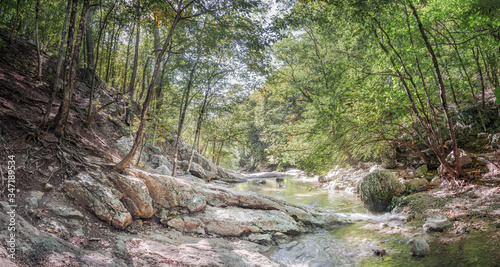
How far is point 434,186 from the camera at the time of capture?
800 centimetres

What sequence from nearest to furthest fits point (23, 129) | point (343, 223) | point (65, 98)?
point (23, 129) → point (65, 98) → point (343, 223)

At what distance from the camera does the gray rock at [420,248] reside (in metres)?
4.27

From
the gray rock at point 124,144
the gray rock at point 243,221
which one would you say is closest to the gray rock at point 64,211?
the gray rock at point 243,221

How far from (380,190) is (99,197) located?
8.97m

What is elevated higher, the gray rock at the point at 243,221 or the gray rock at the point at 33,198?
the gray rock at the point at 33,198

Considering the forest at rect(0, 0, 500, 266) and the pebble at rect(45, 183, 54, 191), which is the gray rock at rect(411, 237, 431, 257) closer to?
the forest at rect(0, 0, 500, 266)

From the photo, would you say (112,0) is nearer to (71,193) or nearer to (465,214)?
(71,193)

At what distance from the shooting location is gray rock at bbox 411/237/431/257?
4.27 meters

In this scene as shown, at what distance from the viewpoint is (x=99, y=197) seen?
430cm

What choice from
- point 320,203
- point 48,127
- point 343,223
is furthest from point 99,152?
point 320,203

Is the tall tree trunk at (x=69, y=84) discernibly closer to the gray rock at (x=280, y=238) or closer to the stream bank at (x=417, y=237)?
the stream bank at (x=417, y=237)

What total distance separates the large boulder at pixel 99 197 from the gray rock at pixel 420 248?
571 cm

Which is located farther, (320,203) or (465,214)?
(320,203)

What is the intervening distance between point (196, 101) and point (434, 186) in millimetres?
13468
